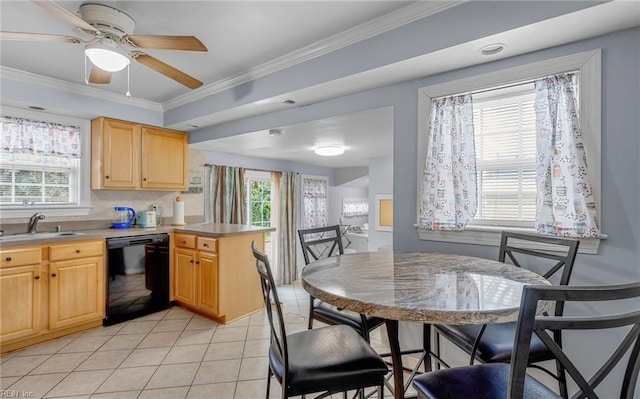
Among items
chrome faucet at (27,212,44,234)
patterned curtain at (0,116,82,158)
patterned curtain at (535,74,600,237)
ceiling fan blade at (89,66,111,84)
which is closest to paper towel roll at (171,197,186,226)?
patterned curtain at (0,116,82,158)

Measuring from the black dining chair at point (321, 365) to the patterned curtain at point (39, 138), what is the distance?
3.26m

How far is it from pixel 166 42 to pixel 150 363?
90.7 inches

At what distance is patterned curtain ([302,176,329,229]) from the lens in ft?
21.6

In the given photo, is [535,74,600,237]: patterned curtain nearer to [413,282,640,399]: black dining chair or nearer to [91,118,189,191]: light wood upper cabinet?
[413,282,640,399]: black dining chair

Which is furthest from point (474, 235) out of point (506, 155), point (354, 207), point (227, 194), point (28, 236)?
point (354, 207)

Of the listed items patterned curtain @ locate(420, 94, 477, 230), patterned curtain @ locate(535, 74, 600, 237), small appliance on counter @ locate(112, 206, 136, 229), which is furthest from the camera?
small appliance on counter @ locate(112, 206, 136, 229)

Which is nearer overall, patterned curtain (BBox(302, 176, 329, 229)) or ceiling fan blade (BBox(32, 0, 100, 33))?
ceiling fan blade (BBox(32, 0, 100, 33))

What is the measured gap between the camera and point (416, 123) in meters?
2.21

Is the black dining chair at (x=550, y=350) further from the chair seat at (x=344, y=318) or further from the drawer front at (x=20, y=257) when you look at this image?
the drawer front at (x=20, y=257)

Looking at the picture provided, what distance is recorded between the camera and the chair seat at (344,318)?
1658mm

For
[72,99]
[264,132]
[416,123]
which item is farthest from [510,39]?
[72,99]

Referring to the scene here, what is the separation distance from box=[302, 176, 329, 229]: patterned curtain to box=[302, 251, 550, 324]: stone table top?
4830mm

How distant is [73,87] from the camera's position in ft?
10.1

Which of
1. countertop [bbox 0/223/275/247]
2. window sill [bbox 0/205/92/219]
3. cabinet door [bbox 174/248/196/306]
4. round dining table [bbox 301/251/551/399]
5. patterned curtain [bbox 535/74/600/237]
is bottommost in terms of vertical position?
cabinet door [bbox 174/248/196/306]
